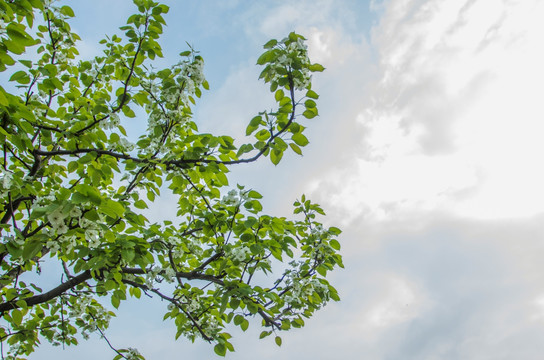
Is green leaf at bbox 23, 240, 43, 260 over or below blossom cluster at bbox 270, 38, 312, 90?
below

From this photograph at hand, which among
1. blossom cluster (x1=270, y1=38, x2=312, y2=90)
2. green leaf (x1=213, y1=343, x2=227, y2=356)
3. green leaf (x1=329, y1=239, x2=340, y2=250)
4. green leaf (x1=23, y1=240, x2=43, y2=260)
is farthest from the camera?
green leaf (x1=329, y1=239, x2=340, y2=250)

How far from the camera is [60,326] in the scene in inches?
263

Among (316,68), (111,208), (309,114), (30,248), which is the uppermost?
(316,68)

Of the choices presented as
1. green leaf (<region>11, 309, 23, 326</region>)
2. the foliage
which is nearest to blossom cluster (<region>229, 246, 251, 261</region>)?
the foliage

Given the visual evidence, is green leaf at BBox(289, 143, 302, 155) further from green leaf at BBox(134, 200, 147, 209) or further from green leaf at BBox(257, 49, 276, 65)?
green leaf at BBox(134, 200, 147, 209)

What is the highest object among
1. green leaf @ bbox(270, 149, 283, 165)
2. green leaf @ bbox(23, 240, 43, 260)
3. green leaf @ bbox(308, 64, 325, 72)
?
green leaf @ bbox(308, 64, 325, 72)

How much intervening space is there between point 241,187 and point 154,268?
1715 millimetres

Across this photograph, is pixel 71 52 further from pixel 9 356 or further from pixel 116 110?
pixel 9 356

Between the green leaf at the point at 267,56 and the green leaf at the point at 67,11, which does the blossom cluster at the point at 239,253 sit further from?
the green leaf at the point at 67,11

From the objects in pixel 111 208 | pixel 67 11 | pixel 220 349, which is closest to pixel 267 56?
pixel 111 208

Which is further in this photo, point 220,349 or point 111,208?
point 220,349

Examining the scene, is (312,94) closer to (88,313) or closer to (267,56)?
(267,56)

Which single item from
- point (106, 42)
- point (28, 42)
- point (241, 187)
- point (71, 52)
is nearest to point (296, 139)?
point (241, 187)

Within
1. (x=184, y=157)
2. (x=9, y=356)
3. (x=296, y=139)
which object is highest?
(x=184, y=157)
